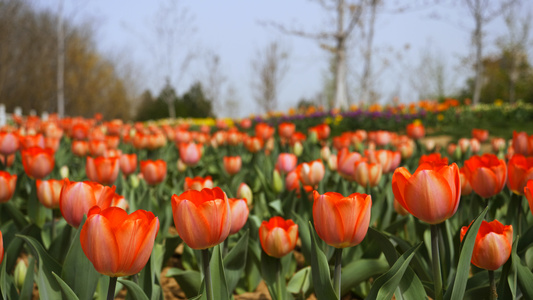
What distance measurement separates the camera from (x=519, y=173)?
1379 mm

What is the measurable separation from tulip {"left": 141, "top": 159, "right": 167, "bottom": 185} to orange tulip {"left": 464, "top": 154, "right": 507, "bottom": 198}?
1.28 meters

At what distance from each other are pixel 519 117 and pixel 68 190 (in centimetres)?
1309

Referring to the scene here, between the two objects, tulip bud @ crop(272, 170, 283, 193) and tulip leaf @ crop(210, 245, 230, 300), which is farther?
tulip bud @ crop(272, 170, 283, 193)

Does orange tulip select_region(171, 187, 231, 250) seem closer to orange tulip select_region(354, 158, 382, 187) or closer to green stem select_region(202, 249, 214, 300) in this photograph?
green stem select_region(202, 249, 214, 300)

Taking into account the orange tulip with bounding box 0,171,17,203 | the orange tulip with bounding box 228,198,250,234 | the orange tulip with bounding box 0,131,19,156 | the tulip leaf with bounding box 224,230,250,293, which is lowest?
the tulip leaf with bounding box 224,230,250,293

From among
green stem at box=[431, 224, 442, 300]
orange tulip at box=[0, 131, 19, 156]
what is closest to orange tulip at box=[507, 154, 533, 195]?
green stem at box=[431, 224, 442, 300]

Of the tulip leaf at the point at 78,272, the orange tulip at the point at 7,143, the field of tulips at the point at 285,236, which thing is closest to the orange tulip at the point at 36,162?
the field of tulips at the point at 285,236

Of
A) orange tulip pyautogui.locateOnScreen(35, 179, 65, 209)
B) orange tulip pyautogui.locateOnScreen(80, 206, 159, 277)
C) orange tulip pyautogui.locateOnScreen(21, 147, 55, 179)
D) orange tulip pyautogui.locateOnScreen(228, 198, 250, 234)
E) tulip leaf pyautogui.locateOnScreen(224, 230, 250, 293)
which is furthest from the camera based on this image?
orange tulip pyautogui.locateOnScreen(21, 147, 55, 179)

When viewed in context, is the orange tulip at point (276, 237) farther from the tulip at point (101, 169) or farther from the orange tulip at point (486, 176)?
the tulip at point (101, 169)

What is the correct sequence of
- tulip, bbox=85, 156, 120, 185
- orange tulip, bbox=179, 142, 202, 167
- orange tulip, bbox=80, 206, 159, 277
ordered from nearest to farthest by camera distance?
orange tulip, bbox=80, 206, 159, 277, tulip, bbox=85, 156, 120, 185, orange tulip, bbox=179, 142, 202, 167

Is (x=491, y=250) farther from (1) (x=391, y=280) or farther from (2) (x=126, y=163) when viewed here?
(2) (x=126, y=163)

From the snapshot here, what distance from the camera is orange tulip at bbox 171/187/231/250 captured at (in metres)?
0.90

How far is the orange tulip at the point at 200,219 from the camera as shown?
0.90 metres

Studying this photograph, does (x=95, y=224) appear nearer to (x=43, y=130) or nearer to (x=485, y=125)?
(x=43, y=130)
